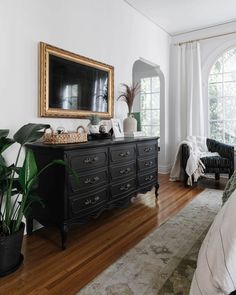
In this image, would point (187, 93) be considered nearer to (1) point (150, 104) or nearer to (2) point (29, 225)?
(1) point (150, 104)

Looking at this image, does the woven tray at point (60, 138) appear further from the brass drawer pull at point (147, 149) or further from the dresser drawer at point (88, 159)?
the brass drawer pull at point (147, 149)

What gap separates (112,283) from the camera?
5.46 feet

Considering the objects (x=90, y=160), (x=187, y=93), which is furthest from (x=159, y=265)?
(x=187, y=93)

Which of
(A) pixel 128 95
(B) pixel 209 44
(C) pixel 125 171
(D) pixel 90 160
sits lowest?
(C) pixel 125 171

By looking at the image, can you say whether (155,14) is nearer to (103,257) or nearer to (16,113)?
(16,113)

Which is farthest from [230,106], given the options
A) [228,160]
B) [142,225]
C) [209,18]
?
[142,225]

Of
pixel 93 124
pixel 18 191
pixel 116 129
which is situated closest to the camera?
pixel 18 191

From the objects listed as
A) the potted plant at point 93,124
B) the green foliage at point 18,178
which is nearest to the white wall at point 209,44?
the potted plant at point 93,124

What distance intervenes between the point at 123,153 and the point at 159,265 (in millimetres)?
1289

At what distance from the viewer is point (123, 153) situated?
111 inches

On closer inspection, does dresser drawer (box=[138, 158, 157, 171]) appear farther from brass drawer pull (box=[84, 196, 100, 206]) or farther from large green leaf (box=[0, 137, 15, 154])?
large green leaf (box=[0, 137, 15, 154])

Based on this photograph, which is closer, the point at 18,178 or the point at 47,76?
the point at 18,178

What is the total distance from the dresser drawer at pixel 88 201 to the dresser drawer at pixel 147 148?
83 cm

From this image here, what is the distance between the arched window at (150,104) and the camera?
5734 millimetres
